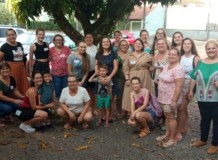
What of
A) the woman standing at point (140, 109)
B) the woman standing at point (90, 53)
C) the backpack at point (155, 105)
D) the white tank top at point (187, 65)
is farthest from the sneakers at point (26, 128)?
the white tank top at point (187, 65)

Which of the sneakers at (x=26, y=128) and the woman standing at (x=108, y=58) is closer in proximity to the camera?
the sneakers at (x=26, y=128)

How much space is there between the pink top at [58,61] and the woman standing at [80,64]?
0.23 m

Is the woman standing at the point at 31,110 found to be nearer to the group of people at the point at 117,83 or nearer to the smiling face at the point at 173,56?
the group of people at the point at 117,83

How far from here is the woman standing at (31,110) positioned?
248 inches

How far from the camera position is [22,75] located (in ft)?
24.7

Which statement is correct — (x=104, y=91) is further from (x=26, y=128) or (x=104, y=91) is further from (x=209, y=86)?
(x=209, y=86)

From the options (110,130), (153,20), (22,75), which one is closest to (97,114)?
(110,130)

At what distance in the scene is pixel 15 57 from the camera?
7.25 meters

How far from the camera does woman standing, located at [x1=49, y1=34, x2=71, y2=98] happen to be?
23.6 ft

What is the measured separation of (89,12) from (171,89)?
346cm

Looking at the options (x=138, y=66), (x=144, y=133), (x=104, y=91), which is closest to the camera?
(x=144, y=133)

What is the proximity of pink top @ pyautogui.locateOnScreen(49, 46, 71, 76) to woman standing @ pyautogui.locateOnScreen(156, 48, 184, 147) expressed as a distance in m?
2.27

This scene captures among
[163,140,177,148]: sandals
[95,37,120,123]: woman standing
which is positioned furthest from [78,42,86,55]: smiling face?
[163,140,177,148]: sandals

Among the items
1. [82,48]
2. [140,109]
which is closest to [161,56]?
[140,109]
